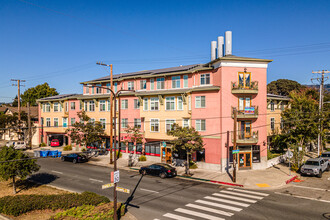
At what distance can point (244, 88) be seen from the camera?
3247 centimetres

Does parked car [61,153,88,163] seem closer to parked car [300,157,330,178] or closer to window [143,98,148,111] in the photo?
window [143,98,148,111]

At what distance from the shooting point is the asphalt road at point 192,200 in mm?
17750

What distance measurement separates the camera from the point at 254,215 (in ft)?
57.3

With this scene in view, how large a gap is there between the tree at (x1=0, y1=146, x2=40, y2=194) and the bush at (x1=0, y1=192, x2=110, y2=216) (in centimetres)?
417

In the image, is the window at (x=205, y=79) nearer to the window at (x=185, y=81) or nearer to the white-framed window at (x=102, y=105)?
the window at (x=185, y=81)

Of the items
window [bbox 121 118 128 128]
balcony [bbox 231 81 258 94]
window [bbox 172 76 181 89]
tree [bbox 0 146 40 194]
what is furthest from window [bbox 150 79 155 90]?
tree [bbox 0 146 40 194]

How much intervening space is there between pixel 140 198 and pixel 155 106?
18347mm

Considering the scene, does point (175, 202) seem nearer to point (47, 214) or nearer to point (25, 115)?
point (47, 214)

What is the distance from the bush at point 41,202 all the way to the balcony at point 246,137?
19.5 metres

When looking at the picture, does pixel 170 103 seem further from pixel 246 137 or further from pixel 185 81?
pixel 246 137

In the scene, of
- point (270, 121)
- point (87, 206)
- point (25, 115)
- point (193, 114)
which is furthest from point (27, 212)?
point (25, 115)

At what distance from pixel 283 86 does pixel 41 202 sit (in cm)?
7930

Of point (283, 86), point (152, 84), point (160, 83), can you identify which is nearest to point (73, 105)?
point (152, 84)

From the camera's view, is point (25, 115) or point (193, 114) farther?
point (25, 115)
